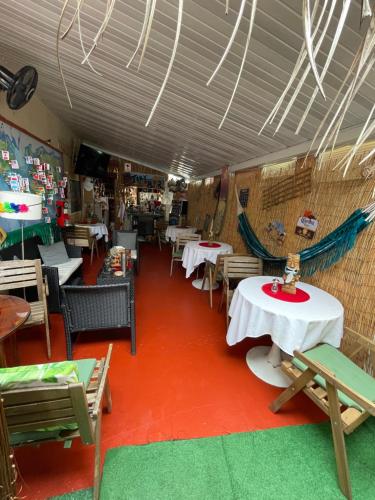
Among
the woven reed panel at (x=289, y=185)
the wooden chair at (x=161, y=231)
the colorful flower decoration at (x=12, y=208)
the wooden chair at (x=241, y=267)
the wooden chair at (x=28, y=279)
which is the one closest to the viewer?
the colorful flower decoration at (x=12, y=208)

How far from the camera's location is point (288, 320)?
5.57 feet

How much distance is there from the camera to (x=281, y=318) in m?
1.72

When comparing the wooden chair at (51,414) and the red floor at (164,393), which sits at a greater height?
the wooden chair at (51,414)

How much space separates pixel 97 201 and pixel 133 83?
224 inches

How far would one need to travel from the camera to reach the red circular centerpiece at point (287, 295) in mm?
1937

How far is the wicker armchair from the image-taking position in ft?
6.50

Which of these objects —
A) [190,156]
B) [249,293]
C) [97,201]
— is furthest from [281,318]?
[97,201]

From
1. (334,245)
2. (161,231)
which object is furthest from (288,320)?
(161,231)

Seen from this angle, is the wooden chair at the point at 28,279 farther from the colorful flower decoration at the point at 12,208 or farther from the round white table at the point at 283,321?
the round white table at the point at 283,321

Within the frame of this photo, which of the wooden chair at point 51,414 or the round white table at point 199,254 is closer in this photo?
the wooden chair at point 51,414

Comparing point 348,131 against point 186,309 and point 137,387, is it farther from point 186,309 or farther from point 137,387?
point 137,387

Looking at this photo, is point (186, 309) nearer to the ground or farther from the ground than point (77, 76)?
nearer to the ground

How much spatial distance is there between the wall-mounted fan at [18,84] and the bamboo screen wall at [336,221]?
2794mm

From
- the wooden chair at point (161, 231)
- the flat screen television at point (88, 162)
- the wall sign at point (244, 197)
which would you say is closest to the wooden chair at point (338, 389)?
the wall sign at point (244, 197)
